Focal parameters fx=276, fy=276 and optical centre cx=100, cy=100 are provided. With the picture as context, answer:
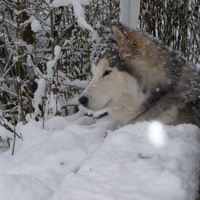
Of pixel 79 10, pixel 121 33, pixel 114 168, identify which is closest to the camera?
pixel 114 168

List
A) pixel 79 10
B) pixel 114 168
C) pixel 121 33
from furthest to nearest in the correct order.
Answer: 1. pixel 79 10
2. pixel 121 33
3. pixel 114 168

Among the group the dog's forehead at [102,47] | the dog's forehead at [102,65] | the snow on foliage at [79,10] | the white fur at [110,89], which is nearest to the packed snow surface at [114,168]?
the white fur at [110,89]

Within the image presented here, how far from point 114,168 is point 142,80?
126 cm

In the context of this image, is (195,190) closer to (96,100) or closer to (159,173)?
(159,173)

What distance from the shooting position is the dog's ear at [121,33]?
2.57m

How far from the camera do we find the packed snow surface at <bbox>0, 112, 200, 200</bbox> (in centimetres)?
142

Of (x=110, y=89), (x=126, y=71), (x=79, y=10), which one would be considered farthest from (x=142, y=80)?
(x=79, y=10)

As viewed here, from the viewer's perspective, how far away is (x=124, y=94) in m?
→ 2.76

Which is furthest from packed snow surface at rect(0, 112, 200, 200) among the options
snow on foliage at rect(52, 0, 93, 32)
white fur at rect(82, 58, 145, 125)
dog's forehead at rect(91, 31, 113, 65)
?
snow on foliage at rect(52, 0, 93, 32)

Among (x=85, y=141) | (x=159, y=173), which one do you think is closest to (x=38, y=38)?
(x=85, y=141)

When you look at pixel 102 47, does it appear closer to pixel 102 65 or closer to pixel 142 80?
pixel 102 65

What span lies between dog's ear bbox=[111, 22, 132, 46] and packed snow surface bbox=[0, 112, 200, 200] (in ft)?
2.95

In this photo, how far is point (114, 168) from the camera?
1.62 m

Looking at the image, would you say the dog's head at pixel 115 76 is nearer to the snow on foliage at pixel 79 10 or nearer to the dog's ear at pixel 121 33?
the dog's ear at pixel 121 33
